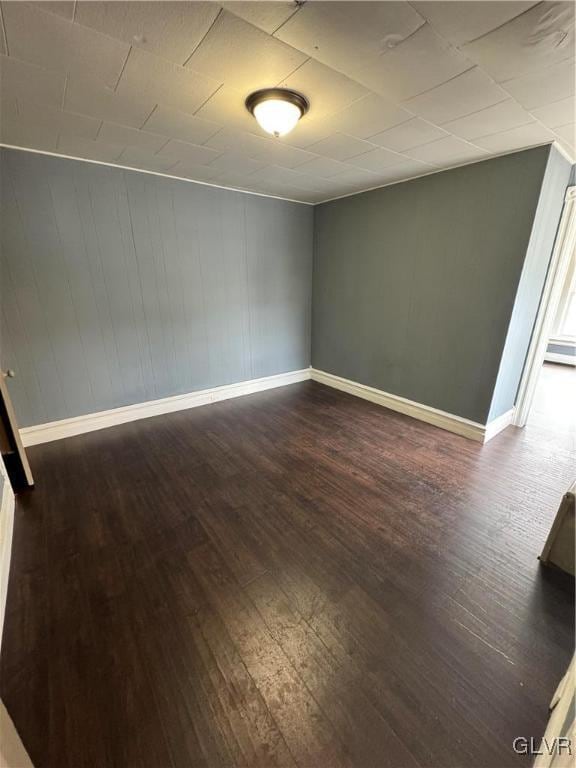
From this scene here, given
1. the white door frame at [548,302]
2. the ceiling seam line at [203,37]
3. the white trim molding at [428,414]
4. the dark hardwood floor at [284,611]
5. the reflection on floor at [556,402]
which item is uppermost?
the ceiling seam line at [203,37]

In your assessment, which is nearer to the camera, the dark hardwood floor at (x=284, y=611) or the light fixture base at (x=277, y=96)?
the dark hardwood floor at (x=284, y=611)

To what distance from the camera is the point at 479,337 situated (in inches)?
115

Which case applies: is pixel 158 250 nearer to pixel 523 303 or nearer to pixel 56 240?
pixel 56 240

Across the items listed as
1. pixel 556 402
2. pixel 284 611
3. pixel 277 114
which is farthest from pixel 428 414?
pixel 277 114

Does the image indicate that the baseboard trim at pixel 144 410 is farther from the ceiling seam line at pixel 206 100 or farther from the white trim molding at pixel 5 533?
the ceiling seam line at pixel 206 100

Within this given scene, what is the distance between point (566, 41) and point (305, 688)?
279 centimetres

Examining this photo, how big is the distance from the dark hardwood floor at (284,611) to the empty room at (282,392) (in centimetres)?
1

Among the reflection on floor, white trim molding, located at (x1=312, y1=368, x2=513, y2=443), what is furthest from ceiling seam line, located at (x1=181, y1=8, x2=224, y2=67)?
the reflection on floor

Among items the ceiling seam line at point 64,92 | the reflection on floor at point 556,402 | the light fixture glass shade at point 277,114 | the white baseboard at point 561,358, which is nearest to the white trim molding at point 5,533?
the ceiling seam line at point 64,92

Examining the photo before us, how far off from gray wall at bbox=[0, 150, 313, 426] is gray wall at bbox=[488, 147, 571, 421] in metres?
2.60

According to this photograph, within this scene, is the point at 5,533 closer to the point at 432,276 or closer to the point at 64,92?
the point at 64,92

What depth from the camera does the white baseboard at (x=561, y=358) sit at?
5.52m

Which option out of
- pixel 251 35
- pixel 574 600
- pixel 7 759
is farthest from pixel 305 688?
pixel 251 35

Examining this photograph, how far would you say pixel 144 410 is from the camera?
3.50 metres
